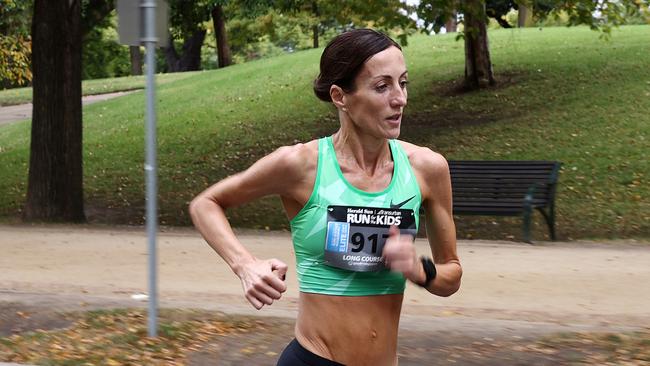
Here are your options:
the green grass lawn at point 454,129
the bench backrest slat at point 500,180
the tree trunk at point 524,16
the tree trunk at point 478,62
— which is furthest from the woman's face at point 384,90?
the tree trunk at point 524,16

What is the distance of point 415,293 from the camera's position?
9859 millimetres

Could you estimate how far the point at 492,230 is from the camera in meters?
15.2

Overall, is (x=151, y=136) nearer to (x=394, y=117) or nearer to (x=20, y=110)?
(x=394, y=117)

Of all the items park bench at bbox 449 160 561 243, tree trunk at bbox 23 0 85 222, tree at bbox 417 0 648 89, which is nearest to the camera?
park bench at bbox 449 160 561 243

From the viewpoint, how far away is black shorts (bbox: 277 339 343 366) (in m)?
2.69

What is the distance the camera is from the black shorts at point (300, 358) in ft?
8.82

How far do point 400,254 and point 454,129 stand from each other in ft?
66.3

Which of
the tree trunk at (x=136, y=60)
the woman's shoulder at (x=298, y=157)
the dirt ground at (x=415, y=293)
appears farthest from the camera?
the tree trunk at (x=136, y=60)

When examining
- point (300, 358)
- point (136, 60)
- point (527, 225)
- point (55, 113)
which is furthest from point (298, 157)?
point (136, 60)

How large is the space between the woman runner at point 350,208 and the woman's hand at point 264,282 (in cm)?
6

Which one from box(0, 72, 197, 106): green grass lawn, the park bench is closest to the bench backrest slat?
the park bench

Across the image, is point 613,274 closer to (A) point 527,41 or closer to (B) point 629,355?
(B) point 629,355

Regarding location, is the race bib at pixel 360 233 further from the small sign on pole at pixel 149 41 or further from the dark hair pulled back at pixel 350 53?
the small sign on pole at pixel 149 41

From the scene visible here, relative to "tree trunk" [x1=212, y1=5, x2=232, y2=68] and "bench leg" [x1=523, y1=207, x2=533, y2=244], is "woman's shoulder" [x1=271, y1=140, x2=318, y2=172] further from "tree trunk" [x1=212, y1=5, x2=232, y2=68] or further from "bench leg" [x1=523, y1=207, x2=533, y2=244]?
"tree trunk" [x1=212, y1=5, x2=232, y2=68]
